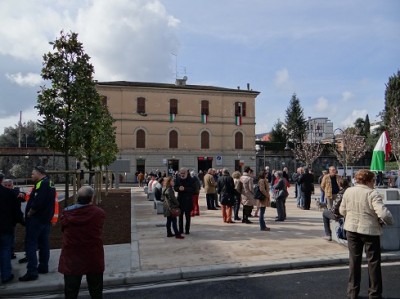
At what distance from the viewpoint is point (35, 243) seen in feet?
21.2

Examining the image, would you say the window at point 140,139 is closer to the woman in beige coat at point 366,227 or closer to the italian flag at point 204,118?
the italian flag at point 204,118

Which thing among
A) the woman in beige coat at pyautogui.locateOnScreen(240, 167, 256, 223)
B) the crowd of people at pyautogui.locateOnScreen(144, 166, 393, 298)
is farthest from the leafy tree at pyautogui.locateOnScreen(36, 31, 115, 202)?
the woman in beige coat at pyautogui.locateOnScreen(240, 167, 256, 223)

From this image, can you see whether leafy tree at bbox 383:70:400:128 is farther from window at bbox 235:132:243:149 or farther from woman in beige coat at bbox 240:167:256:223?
woman in beige coat at bbox 240:167:256:223

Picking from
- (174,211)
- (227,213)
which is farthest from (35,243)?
(227,213)

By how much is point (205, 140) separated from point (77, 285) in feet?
150

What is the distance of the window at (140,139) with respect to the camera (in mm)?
47875

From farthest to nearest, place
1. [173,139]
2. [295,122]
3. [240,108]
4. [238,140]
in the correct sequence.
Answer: [295,122]
[240,108]
[238,140]
[173,139]

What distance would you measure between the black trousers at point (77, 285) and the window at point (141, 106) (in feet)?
145

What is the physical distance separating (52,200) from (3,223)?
85 centimetres

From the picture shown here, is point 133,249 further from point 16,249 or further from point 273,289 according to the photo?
point 273,289

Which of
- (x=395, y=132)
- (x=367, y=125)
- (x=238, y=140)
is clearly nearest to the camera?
(x=395, y=132)

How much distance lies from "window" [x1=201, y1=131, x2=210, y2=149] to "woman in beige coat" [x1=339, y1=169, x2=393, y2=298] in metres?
44.8

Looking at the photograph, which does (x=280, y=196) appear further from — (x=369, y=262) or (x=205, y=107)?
(x=205, y=107)

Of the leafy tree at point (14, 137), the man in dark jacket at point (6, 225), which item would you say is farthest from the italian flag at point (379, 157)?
the leafy tree at point (14, 137)
